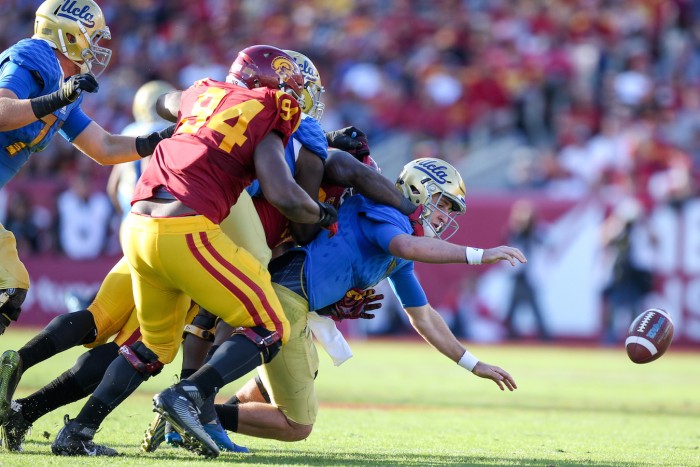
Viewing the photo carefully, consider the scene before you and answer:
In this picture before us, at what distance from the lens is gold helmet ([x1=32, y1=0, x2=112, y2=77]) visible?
18.1ft

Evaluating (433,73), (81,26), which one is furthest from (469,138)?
(81,26)

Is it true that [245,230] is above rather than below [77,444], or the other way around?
above

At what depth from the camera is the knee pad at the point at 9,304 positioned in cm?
524

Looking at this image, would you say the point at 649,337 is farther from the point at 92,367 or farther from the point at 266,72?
the point at 92,367

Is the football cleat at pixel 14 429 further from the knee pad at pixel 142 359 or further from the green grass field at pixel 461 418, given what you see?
the knee pad at pixel 142 359

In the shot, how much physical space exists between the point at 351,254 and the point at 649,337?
1888mm

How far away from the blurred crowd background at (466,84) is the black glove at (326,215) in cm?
964

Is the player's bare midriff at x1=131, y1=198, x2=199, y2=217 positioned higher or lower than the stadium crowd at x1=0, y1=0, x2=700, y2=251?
lower

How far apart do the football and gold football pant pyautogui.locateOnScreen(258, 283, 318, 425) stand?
189 centimetres

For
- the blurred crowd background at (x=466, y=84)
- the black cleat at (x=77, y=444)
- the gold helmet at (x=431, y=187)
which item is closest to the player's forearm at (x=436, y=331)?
the gold helmet at (x=431, y=187)

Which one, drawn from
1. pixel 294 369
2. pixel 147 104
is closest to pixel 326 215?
pixel 294 369

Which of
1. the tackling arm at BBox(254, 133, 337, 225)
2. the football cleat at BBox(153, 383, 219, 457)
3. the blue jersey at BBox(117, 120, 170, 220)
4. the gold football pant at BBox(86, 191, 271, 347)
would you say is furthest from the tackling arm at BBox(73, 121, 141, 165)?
the blue jersey at BBox(117, 120, 170, 220)

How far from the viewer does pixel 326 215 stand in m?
4.72

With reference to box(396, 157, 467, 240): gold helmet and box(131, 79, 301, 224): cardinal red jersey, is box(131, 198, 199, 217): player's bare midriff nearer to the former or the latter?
box(131, 79, 301, 224): cardinal red jersey
